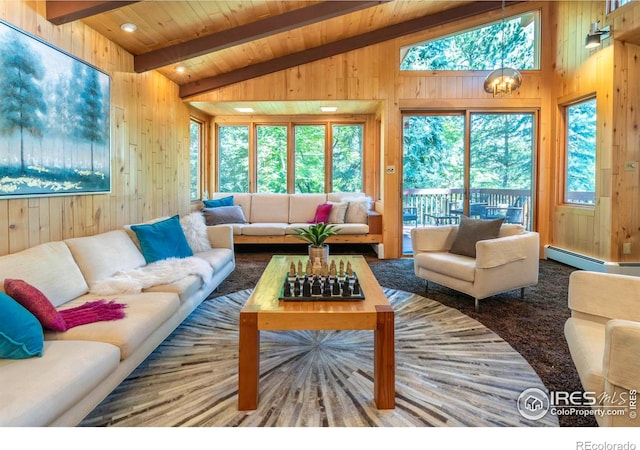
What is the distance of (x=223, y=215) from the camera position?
5.79 m

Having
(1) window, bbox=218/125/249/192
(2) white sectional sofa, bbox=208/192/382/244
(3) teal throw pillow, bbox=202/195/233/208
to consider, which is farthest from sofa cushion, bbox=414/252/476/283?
(1) window, bbox=218/125/249/192

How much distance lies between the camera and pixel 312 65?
5.39m

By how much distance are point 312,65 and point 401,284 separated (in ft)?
11.1

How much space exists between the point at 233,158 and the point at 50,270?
4.85 meters

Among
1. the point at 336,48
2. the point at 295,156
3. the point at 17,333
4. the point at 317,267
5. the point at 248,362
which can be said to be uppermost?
the point at 336,48

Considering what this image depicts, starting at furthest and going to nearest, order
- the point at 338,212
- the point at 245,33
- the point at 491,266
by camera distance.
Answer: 1. the point at 338,212
2. the point at 245,33
3. the point at 491,266

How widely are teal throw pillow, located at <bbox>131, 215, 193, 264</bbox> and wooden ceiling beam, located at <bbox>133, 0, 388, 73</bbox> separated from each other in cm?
170

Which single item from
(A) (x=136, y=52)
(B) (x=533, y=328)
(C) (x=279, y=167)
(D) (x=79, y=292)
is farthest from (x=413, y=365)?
(C) (x=279, y=167)

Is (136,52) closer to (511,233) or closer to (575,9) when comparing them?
(511,233)

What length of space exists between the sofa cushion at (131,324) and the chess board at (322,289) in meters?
0.72

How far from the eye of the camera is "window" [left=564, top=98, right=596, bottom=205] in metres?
4.68

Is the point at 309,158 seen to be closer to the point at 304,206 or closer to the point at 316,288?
the point at 304,206

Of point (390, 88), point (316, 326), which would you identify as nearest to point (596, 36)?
point (390, 88)

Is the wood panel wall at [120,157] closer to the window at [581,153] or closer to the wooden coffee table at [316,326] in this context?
the wooden coffee table at [316,326]
